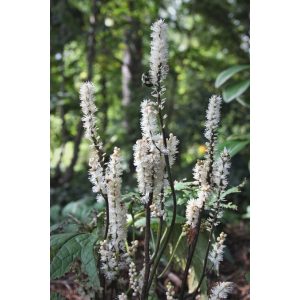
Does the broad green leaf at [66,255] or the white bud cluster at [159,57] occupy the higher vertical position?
the white bud cluster at [159,57]

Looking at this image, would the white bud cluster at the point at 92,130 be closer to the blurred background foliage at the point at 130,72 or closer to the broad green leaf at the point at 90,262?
the broad green leaf at the point at 90,262

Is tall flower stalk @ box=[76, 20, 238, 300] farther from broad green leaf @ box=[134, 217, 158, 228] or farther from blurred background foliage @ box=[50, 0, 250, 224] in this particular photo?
blurred background foliage @ box=[50, 0, 250, 224]

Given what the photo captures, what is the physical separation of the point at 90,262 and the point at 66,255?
54 millimetres

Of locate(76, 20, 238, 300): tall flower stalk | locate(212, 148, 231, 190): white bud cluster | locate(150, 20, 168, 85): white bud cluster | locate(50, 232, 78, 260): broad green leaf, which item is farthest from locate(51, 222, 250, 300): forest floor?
locate(150, 20, 168, 85): white bud cluster

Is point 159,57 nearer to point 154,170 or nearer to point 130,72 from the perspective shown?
point 154,170

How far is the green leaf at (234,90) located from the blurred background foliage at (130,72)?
0.22 meters

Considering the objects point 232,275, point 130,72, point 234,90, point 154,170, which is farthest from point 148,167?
point 130,72

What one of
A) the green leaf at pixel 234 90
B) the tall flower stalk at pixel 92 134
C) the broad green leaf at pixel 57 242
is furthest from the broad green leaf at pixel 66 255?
the green leaf at pixel 234 90

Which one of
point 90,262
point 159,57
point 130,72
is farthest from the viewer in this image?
point 130,72

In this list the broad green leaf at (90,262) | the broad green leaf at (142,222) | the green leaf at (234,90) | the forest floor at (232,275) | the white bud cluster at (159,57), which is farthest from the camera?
the green leaf at (234,90)

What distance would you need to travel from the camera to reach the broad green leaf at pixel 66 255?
2.50ft

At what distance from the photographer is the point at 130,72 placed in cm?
262
